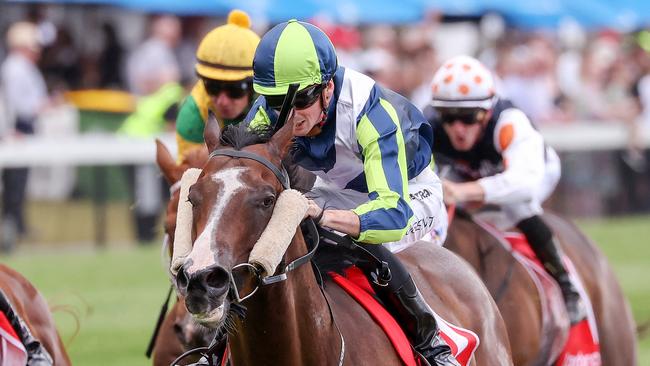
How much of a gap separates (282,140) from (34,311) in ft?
7.77

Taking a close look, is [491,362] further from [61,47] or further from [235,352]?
[61,47]

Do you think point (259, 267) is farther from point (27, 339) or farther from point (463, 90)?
point (463, 90)

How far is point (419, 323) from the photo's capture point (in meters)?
5.49

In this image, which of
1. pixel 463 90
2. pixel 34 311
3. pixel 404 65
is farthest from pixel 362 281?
pixel 404 65

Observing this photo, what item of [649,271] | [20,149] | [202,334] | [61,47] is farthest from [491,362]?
[61,47]

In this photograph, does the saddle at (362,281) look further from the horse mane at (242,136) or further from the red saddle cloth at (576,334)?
the red saddle cloth at (576,334)

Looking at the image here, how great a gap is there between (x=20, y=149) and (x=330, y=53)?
1088cm

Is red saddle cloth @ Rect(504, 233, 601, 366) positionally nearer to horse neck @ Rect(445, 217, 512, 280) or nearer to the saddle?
horse neck @ Rect(445, 217, 512, 280)

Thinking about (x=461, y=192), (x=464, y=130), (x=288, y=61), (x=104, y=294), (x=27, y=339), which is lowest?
(x=104, y=294)

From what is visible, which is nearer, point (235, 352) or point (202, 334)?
point (235, 352)

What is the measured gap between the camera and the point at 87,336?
11.5 metres

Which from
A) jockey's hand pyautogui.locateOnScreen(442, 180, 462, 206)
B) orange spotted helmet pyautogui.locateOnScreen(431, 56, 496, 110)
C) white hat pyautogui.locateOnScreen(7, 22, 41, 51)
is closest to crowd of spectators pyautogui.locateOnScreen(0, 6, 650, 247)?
white hat pyautogui.locateOnScreen(7, 22, 41, 51)

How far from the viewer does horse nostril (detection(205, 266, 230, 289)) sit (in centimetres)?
412

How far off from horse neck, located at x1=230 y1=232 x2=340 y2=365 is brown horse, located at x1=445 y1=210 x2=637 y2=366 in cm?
291
